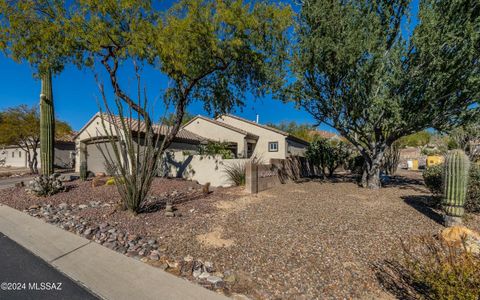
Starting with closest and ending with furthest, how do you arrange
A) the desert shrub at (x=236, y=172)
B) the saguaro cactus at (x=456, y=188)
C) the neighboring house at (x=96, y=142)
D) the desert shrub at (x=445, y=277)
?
the desert shrub at (x=445, y=277) < the saguaro cactus at (x=456, y=188) < the desert shrub at (x=236, y=172) < the neighboring house at (x=96, y=142)

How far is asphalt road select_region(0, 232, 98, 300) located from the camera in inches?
114

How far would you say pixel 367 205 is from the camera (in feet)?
22.7

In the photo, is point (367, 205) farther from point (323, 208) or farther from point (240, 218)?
point (240, 218)

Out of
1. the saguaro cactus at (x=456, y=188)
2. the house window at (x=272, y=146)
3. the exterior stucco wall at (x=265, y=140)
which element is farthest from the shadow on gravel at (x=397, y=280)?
the house window at (x=272, y=146)

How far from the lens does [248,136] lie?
66.9 ft

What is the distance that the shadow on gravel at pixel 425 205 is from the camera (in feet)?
18.4

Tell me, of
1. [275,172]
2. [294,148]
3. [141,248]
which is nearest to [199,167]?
[275,172]

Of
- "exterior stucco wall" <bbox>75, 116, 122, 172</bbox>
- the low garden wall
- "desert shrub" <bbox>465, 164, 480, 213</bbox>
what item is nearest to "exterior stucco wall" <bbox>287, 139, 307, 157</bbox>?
the low garden wall

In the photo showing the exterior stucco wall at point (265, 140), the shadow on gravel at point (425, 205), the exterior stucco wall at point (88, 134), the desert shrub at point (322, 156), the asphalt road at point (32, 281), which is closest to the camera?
the asphalt road at point (32, 281)

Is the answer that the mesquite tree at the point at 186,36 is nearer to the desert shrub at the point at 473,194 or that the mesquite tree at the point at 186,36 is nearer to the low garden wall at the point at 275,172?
the low garden wall at the point at 275,172

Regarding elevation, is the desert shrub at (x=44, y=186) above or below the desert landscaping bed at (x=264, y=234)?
above

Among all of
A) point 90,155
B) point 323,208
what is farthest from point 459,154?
point 90,155

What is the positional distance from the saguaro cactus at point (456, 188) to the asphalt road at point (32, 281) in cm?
660

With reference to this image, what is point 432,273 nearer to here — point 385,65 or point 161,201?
point 161,201
